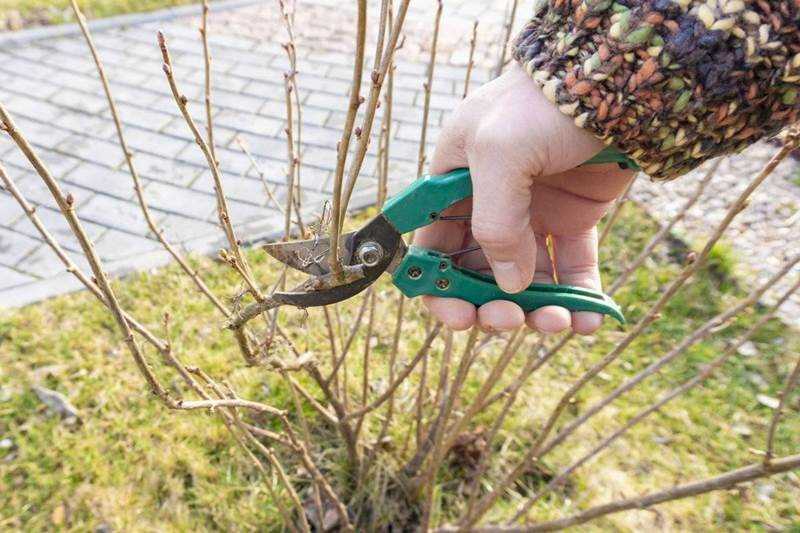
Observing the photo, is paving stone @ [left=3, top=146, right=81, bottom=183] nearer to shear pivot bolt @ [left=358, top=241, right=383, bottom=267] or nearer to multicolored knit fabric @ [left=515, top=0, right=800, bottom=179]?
shear pivot bolt @ [left=358, top=241, right=383, bottom=267]

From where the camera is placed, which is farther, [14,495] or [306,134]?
[306,134]

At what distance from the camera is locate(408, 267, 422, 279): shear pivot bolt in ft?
4.73

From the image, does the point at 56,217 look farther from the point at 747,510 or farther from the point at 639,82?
the point at 747,510

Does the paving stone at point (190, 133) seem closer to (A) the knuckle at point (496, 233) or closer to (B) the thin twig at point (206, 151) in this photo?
(B) the thin twig at point (206, 151)

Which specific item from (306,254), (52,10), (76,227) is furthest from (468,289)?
(52,10)

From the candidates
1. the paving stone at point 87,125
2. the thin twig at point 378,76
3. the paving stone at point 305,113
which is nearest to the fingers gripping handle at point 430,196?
the thin twig at point 378,76

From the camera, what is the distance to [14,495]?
2.27m

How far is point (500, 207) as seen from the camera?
4.17 feet

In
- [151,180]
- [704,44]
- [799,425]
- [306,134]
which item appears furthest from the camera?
[306,134]

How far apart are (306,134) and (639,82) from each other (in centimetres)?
337

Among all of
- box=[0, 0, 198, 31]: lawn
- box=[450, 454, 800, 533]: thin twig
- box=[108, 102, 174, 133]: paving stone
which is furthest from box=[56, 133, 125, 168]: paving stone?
box=[450, 454, 800, 533]: thin twig

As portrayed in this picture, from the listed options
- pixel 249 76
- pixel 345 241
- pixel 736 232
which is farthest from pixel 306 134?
pixel 345 241

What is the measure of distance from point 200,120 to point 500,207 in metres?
3.65

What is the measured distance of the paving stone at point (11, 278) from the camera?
309 cm
